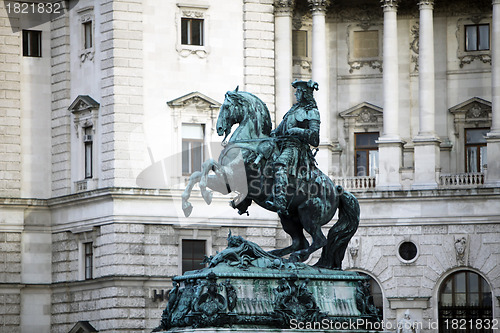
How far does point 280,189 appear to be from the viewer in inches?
1214

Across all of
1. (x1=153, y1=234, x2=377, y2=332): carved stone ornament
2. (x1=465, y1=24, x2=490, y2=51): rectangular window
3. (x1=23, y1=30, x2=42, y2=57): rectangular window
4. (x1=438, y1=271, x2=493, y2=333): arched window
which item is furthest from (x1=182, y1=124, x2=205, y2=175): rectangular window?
(x1=153, y1=234, x2=377, y2=332): carved stone ornament

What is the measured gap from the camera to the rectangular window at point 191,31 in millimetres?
64438

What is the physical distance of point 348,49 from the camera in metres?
67.8

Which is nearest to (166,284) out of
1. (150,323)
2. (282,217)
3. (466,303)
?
(150,323)

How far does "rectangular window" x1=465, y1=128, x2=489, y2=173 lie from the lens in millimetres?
65875

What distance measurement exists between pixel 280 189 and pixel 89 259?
34.7m

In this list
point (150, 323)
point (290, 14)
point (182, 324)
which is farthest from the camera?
point (290, 14)

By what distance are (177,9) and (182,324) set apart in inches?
1388

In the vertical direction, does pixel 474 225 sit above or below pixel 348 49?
below

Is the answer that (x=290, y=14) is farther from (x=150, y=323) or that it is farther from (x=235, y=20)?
(x=150, y=323)

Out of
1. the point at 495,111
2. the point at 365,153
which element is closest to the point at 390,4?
the point at 495,111

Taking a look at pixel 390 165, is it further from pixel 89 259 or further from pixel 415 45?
pixel 89 259

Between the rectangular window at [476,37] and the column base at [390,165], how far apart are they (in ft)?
18.1

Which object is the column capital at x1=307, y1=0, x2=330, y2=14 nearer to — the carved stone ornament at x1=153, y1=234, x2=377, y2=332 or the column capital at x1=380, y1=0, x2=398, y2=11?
the column capital at x1=380, y1=0, x2=398, y2=11
